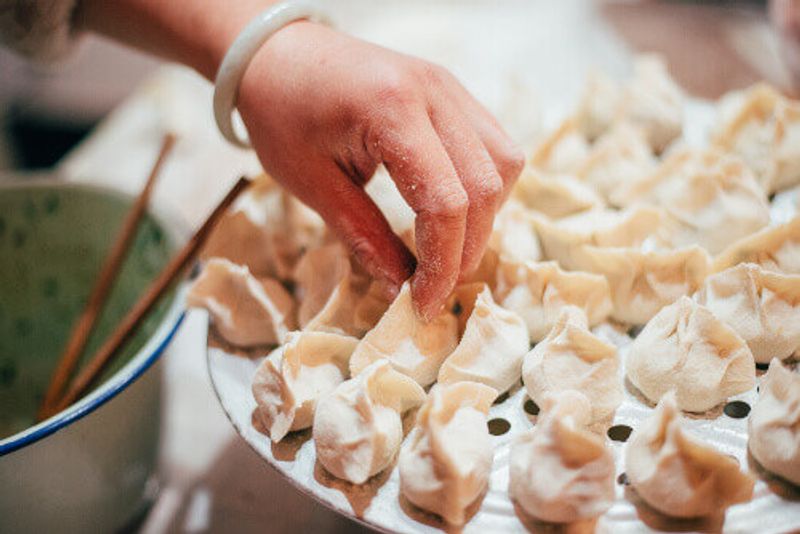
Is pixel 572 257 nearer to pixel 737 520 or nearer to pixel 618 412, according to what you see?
pixel 618 412

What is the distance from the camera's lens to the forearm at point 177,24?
3.08ft

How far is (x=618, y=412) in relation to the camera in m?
0.80

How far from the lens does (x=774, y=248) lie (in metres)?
0.90

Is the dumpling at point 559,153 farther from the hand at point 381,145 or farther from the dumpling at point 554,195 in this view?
the hand at point 381,145

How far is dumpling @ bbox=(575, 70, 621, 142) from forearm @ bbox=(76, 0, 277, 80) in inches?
23.6

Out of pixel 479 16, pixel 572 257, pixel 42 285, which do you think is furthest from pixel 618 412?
pixel 479 16

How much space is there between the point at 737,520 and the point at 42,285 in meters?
1.12

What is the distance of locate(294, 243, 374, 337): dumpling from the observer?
91 centimetres

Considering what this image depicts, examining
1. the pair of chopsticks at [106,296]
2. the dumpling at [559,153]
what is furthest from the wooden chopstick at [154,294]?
the dumpling at [559,153]

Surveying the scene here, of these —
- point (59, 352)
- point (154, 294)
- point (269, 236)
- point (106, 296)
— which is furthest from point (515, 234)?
point (59, 352)

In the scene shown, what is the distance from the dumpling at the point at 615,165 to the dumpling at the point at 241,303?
50 cm

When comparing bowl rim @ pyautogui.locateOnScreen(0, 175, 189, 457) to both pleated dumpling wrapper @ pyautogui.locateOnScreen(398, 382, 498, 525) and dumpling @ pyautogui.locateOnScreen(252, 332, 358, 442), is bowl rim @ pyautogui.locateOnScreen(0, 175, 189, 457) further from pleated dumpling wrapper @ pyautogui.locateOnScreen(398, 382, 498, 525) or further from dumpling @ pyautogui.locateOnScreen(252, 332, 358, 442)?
pleated dumpling wrapper @ pyautogui.locateOnScreen(398, 382, 498, 525)

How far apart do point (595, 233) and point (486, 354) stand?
0.27 metres

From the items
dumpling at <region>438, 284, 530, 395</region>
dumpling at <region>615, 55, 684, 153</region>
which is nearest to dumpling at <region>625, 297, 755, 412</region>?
dumpling at <region>438, 284, 530, 395</region>
